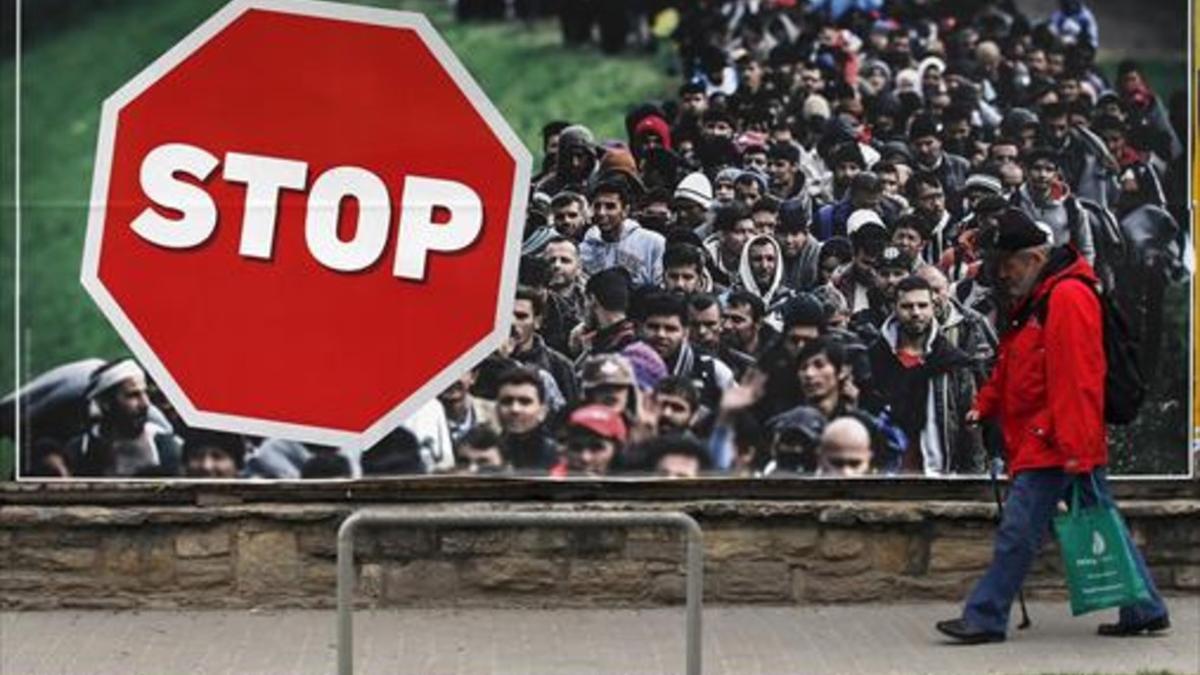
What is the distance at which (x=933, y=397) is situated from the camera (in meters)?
9.59

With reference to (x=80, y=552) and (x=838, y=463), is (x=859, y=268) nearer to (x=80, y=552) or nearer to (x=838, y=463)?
(x=838, y=463)

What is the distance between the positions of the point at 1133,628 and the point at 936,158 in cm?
221

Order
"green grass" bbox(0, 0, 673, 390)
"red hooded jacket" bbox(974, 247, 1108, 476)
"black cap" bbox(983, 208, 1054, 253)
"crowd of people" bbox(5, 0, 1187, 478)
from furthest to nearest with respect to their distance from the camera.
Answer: "crowd of people" bbox(5, 0, 1187, 478)
"green grass" bbox(0, 0, 673, 390)
"black cap" bbox(983, 208, 1054, 253)
"red hooded jacket" bbox(974, 247, 1108, 476)

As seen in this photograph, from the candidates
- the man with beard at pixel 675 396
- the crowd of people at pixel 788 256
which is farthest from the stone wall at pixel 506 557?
the man with beard at pixel 675 396

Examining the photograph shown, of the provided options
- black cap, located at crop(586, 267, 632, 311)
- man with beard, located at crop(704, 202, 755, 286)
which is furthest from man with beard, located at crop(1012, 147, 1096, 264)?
black cap, located at crop(586, 267, 632, 311)

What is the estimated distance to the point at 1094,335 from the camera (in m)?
8.50

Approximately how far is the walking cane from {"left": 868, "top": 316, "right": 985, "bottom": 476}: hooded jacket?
0.15m

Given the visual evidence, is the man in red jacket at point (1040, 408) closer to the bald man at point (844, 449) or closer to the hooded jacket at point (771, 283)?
the bald man at point (844, 449)

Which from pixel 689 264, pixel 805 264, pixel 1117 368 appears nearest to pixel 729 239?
pixel 689 264

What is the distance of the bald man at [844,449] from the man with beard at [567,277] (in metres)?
1.21

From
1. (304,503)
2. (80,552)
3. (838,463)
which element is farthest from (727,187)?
(80,552)

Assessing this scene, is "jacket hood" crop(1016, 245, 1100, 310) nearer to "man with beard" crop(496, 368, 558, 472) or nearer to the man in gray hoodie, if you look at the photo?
the man in gray hoodie

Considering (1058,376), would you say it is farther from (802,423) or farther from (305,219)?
(305,219)

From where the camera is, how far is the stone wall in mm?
9453
